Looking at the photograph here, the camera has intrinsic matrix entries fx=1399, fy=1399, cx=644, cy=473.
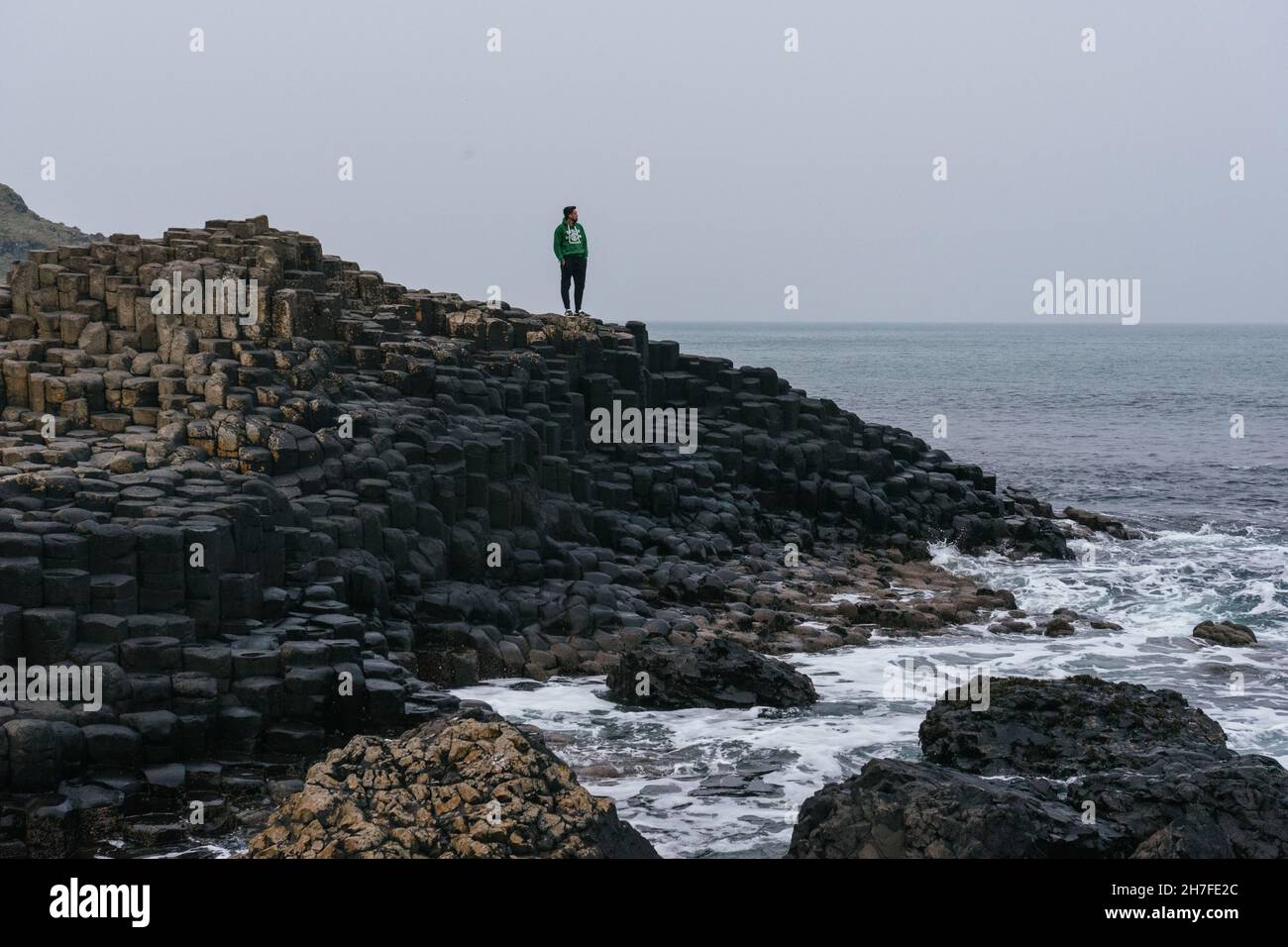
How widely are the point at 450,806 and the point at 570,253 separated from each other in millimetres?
17247

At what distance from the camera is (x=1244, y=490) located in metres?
37.2

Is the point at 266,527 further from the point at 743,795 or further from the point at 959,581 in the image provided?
the point at 959,581

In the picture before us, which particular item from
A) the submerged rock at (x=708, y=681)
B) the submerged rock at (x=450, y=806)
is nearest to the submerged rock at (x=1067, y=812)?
the submerged rock at (x=450, y=806)

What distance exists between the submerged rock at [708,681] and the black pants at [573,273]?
37.2 ft

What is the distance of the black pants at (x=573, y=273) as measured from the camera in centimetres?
2645

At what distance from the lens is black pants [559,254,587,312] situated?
1041 inches

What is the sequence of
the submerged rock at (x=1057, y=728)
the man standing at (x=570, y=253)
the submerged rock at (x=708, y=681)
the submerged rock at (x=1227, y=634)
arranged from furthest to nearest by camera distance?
the man standing at (x=570, y=253) → the submerged rock at (x=1227, y=634) → the submerged rock at (x=708, y=681) → the submerged rock at (x=1057, y=728)

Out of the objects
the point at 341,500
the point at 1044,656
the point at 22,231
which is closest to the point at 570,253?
the point at 341,500

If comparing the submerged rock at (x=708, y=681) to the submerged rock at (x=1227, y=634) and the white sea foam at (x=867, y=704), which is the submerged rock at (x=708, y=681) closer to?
the white sea foam at (x=867, y=704)

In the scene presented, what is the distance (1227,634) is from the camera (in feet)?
65.5

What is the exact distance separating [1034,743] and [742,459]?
13896mm

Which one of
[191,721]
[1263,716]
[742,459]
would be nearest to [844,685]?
[1263,716]

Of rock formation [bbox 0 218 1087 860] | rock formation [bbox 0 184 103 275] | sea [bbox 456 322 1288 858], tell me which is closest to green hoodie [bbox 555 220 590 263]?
rock formation [bbox 0 218 1087 860]
